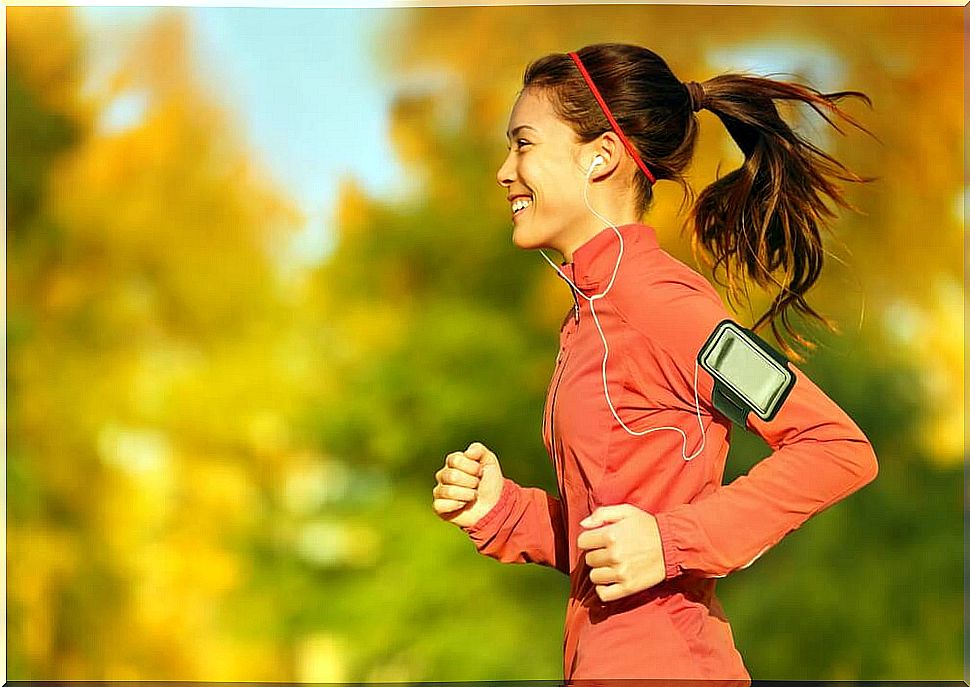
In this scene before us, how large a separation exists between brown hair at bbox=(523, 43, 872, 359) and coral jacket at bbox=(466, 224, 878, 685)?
0.46 feet

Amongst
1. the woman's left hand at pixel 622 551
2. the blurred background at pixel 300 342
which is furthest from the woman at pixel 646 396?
the blurred background at pixel 300 342

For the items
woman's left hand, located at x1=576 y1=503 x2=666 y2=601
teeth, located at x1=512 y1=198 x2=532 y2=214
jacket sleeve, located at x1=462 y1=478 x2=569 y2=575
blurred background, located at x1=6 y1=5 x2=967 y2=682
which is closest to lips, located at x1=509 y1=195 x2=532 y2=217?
teeth, located at x1=512 y1=198 x2=532 y2=214

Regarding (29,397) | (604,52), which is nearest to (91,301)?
(29,397)

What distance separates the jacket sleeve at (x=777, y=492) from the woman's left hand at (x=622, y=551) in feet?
0.07

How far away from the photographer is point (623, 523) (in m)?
1.55

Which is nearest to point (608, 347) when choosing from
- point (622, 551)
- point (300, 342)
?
point (622, 551)

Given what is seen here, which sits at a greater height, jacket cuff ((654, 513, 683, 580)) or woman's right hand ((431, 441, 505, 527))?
woman's right hand ((431, 441, 505, 527))

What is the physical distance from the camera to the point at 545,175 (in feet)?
5.93

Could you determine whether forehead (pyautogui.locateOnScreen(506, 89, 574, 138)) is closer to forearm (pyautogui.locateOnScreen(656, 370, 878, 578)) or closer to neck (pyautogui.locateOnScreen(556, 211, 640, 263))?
neck (pyautogui.locateOnScreen(556, 211, 640, 263))

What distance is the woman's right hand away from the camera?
1.83 metres

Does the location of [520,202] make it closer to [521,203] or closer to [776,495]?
[521,203]

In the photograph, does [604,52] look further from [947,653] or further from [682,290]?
[947,653]

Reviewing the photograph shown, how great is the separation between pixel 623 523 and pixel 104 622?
8.04 feet

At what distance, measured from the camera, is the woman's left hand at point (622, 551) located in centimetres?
154
